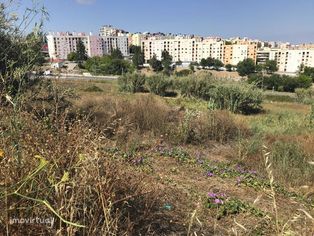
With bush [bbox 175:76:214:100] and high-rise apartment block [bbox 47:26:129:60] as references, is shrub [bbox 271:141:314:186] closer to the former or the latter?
bush [bbox 175:76:214:100]

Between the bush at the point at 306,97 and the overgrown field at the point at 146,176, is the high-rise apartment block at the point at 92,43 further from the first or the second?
the overgrown field at the point at 146,176

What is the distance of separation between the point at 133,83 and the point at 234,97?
10.4 metres

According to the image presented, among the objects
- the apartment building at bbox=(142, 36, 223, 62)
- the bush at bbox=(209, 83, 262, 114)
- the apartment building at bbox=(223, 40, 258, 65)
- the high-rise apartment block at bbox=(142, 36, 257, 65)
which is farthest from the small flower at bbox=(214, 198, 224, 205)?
the apartment building at bbox=(142, 36, 223, 62)

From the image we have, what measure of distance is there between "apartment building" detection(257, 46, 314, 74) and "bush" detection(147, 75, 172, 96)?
9744 centimetres

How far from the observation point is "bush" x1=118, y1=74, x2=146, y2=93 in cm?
2517

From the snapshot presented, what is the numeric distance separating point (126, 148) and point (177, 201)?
229cm

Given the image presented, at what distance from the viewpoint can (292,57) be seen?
114750mm

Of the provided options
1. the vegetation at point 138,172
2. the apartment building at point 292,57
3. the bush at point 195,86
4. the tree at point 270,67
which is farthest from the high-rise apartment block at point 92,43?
the vegetation at point 138,172

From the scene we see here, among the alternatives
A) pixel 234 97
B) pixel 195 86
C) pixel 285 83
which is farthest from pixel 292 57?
pixel 234 97

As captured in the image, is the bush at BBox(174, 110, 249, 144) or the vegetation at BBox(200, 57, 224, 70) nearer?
the bush at BBox(174, 110, 249, 144)

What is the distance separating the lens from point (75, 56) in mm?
84125

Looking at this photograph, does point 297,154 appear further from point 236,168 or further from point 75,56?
point 75,56

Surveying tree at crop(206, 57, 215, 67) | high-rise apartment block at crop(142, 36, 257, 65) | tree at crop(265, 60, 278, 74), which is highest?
high-rise apartment block at crop(142, 36, 257, 65)

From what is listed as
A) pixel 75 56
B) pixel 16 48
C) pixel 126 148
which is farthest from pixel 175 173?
pixel 75 56
